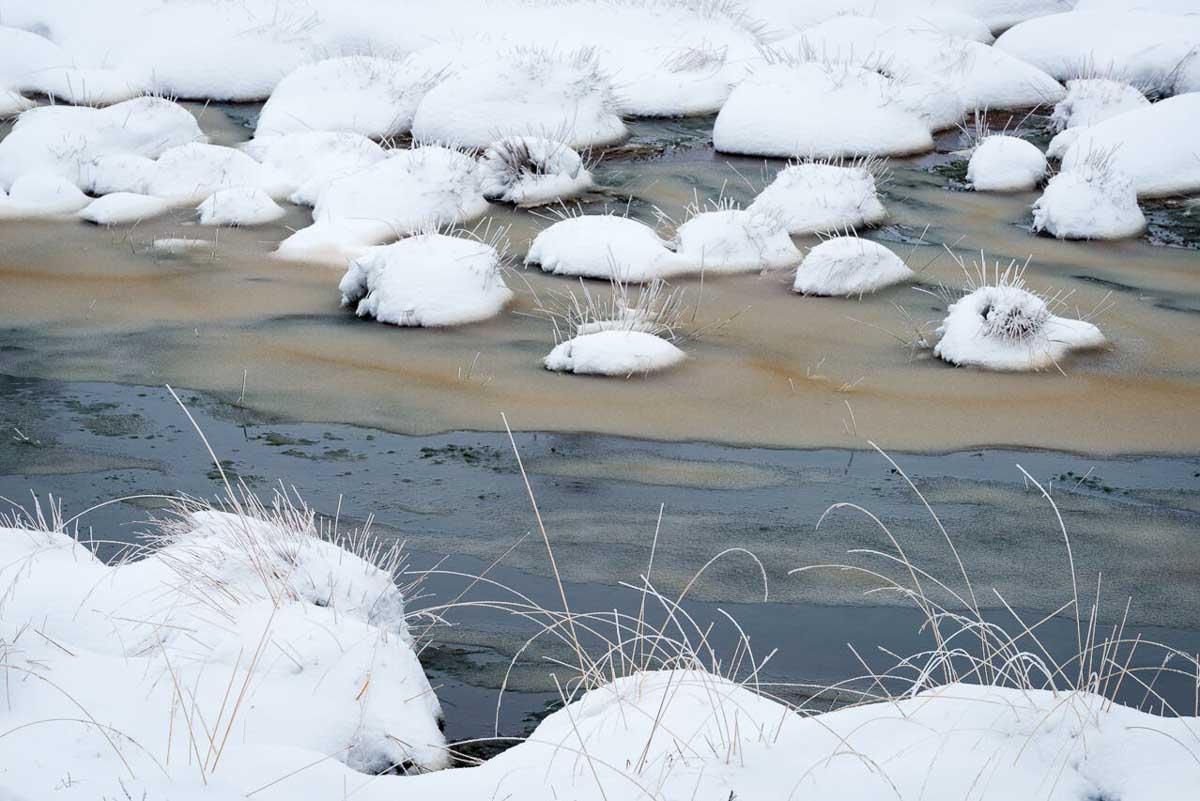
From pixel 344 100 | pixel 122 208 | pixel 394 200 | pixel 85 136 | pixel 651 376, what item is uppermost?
pixel 344 100

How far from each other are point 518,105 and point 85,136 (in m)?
3.26

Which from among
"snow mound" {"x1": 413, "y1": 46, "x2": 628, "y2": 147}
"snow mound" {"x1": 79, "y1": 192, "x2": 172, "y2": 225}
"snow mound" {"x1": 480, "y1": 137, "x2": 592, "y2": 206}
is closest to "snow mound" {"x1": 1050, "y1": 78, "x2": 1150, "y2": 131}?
"snow mound" {"x1": 413, "y1": 46, "x2": 628, "y2": 147}

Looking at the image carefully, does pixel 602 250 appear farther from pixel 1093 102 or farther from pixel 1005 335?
pixel 1093 102

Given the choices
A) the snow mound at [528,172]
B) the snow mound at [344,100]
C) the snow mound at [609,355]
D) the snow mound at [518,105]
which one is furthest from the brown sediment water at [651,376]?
the snow mound at [344,100]

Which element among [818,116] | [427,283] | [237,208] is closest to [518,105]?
[818,116]

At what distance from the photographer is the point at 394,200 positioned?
796 centimetres

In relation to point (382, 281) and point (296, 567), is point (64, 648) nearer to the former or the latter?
point (296, 567)

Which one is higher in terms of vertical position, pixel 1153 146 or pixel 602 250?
pixel 1153 146

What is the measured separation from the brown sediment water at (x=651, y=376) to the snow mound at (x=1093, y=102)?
105 inches

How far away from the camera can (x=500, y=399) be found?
565 centimetres

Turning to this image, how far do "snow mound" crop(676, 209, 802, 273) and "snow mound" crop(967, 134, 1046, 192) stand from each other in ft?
7.66

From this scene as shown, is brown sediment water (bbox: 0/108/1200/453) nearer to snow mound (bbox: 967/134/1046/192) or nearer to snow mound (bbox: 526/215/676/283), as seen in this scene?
snow mound (bbox: 526/215/676/283)

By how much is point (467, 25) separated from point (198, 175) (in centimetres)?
477

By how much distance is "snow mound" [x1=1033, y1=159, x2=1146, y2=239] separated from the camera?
7902mm
